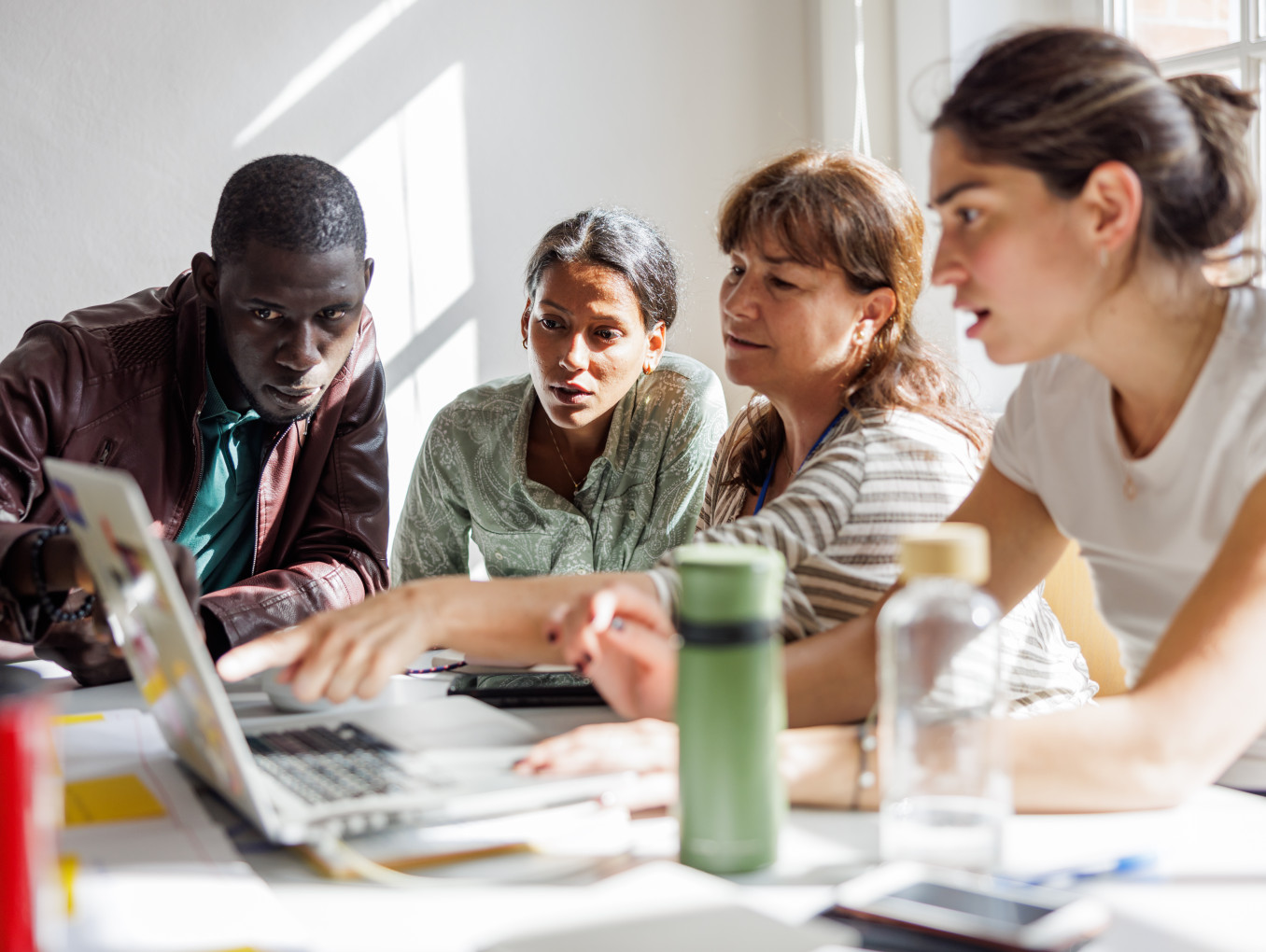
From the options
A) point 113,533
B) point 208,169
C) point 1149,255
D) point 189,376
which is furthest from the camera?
point 208,169

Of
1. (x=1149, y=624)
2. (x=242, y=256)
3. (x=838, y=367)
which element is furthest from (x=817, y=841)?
(x=242, y=256)

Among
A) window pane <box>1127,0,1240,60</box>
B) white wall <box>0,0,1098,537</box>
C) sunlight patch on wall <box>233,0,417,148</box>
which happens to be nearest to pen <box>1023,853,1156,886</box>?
white wall <box>0,0,1098,537</box>

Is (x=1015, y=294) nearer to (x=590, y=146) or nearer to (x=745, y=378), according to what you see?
(x=745, y=378)

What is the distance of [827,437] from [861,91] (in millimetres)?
1763

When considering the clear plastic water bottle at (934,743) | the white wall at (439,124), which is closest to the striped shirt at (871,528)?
the clear plastic water bottle at (934,743)

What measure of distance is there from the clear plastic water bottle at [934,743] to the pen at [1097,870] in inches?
1.4

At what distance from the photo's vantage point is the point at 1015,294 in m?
1.07

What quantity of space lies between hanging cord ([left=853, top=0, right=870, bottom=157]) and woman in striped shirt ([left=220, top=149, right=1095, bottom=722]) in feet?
4.78

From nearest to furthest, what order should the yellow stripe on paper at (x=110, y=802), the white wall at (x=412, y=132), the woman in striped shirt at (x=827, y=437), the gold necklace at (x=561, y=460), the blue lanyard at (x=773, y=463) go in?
the yellow stripe on paper at (x=110, y=802)
the woman in striped shirt at (x=827, y=437)
the blue lanyard at (x=773, y=463)
the gold necklace at (x=561, y=460)
the white wall at (x=412, y=132)

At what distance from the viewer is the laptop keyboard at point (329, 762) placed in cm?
84

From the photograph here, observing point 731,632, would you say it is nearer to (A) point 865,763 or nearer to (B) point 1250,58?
(A) point 865,763

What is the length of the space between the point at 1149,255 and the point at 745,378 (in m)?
0.57

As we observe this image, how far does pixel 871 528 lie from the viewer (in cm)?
129

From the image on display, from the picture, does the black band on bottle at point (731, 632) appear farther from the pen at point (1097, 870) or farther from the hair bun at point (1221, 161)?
the hair bun at point (1221, 161)
